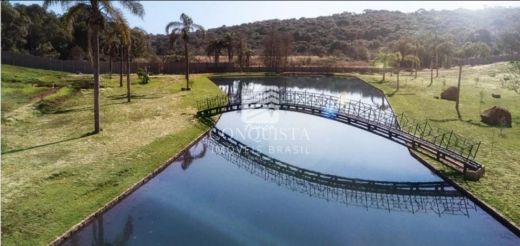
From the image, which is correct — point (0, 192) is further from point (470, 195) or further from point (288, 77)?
point (288, 77)

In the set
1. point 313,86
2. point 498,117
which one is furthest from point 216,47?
point 498,117

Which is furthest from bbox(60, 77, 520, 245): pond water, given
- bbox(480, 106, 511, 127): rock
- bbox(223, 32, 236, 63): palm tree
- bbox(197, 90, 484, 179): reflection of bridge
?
bbox(223, 32, 236, 63): palm tree

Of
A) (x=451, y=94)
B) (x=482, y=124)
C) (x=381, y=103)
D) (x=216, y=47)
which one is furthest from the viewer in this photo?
(x=216, y=47)

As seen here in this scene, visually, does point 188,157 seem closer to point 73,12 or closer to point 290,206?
point 290,206

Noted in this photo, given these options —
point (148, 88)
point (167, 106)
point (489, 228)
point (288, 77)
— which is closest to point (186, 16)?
point (148, 88)

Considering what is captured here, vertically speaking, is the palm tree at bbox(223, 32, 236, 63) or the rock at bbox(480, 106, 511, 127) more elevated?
the palm tree at bbox(223, 32, 236, 63)

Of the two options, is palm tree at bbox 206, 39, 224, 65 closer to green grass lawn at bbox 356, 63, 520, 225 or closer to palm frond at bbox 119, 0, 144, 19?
green grass lawn at bbox 356, 63, 520, 225
